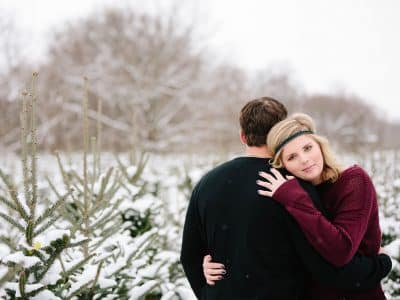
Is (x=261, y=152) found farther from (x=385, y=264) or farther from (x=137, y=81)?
(x=137, y=81)

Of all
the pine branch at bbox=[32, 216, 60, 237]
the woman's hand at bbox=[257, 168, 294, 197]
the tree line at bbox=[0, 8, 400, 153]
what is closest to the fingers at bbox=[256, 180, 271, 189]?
the woman's hand at bbox=[257, 168, 294, 197]

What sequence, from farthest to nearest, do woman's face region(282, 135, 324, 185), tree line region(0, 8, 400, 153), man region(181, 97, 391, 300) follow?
tree line region(0, 8, 400, 153) → woman's face region(282, 135, 324, 185) → man region(181, 97, 391, 300)

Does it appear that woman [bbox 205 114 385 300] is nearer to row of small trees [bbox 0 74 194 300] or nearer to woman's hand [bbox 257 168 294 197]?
woman's hand [bbox 257 168 294 197]

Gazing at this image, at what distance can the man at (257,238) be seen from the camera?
2006 millimetres

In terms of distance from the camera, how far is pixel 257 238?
79.3 inches

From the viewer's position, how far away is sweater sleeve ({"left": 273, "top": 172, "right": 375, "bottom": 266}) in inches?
74.9

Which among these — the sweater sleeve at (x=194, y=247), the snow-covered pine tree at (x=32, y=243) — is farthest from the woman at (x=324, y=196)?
the snow-covered pine tree at (x=32, y=243)

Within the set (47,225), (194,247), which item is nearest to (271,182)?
(194,247)

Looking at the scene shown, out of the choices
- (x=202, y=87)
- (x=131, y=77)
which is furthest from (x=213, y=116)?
(x=131, y=77)

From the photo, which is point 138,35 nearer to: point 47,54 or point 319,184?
point 47,54

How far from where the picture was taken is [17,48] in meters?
21.7

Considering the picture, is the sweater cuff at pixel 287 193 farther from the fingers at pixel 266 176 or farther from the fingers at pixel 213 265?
the fingers at pixel 213 265

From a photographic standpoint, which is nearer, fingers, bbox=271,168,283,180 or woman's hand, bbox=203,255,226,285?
fingers, bbox=271,168,283,180

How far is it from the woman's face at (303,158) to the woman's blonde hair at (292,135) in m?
0.03
